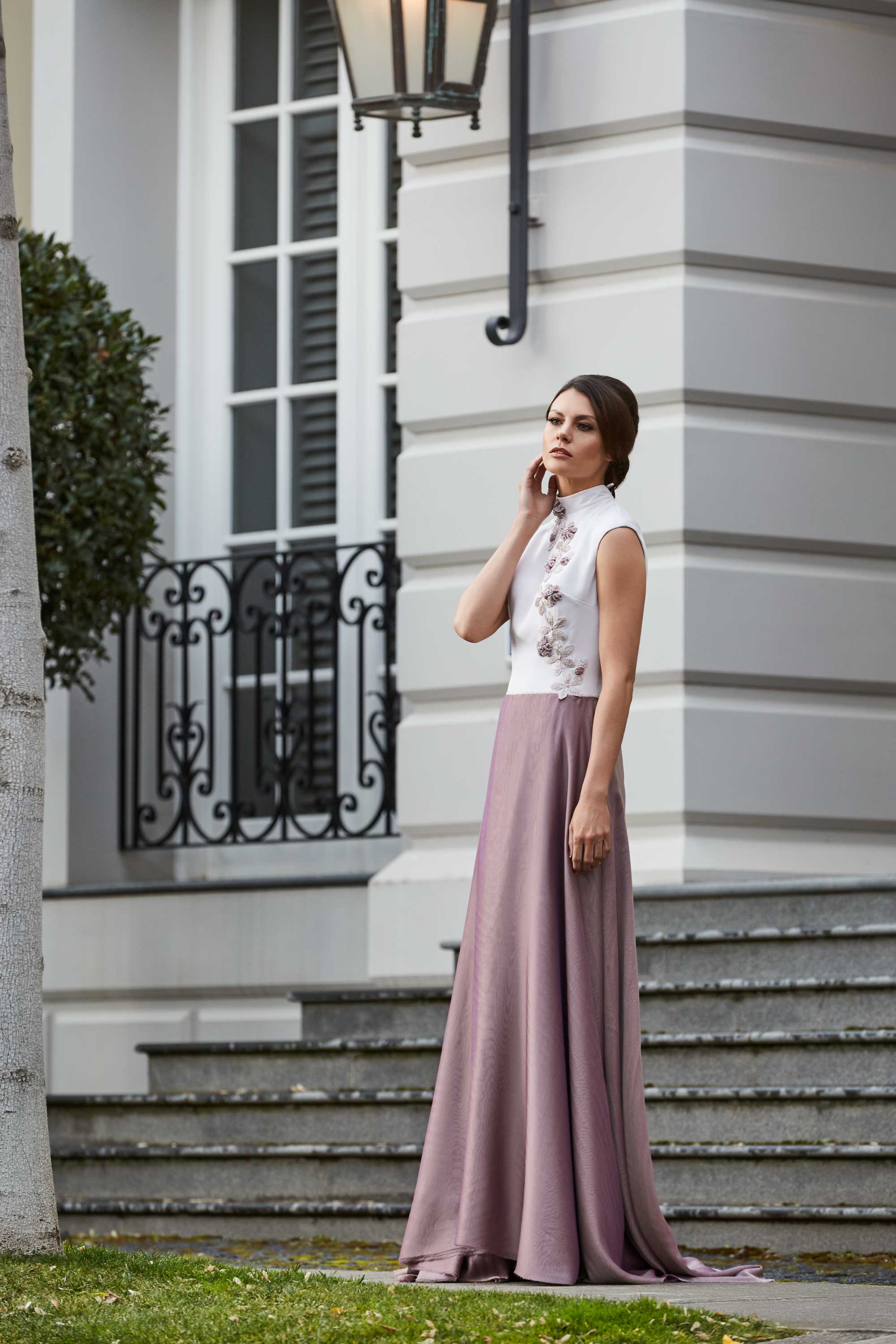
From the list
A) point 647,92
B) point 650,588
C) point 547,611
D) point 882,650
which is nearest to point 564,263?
point 647,92

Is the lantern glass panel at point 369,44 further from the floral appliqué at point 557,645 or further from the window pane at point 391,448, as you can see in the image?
the floral appliqué at point 557,645

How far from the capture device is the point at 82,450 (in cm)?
802

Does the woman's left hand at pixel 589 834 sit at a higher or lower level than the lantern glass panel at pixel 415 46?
lower

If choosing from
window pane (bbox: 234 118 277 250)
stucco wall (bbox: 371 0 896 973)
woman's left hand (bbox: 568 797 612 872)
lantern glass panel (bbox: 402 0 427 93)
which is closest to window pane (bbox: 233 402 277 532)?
window pane (bbox: 234 118 277 250)

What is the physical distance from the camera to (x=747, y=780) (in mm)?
6867

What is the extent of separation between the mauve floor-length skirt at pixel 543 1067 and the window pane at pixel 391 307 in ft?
15.6

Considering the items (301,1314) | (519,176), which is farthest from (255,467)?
(301,1314)

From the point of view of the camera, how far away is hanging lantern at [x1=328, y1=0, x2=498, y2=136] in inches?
276

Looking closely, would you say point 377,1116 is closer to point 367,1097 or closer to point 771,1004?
point 367,1097

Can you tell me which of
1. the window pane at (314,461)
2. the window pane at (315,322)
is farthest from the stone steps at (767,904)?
the window pane at (315,322)

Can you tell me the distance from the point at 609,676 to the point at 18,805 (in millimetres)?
1290

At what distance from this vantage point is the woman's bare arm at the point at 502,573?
4.67m

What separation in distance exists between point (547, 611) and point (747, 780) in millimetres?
2430

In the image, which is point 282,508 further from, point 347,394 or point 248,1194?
point 248,1194
